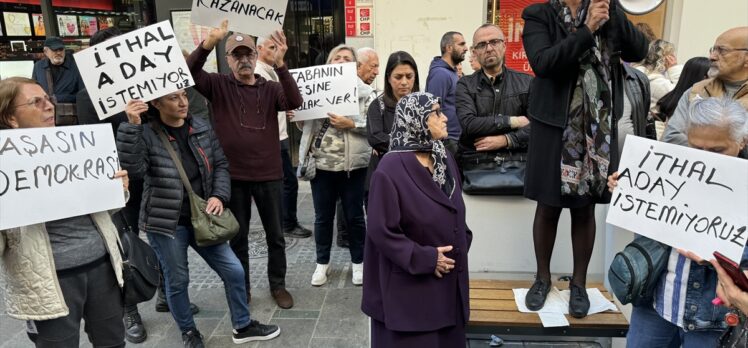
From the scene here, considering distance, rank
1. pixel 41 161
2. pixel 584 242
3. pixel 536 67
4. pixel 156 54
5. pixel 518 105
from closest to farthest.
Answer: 1. pixel 41 161
2. pixel 536 67
3. pixel 584 242
4. pixel 156 54
5. pixel 518 105

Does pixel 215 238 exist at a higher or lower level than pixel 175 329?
higher

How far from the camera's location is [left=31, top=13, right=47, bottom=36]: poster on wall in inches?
360

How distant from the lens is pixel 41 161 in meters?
2.25

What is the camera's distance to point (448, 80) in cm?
446

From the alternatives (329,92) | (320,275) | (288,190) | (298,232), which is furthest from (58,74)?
(320,275)

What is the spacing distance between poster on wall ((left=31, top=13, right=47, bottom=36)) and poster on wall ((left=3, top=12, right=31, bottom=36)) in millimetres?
95

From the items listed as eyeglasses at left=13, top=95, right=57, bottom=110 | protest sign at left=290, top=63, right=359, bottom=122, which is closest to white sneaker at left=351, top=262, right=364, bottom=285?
protest sign at left=290, top=63, right=359, bottom=122

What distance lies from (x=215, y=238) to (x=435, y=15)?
15.7 ft

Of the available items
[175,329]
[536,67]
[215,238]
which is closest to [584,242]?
[536,67]

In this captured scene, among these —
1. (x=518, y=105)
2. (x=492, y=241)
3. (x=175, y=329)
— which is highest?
(x=518, y=105)

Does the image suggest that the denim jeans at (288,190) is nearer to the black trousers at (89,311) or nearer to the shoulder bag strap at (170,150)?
the shoulder bag strap at (170,150)

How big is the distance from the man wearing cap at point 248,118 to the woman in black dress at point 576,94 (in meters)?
1.90

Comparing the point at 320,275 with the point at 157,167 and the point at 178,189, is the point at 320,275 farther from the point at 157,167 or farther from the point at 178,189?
the point at 157,167

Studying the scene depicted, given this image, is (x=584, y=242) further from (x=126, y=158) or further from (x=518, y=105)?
(x=126, y=158)
